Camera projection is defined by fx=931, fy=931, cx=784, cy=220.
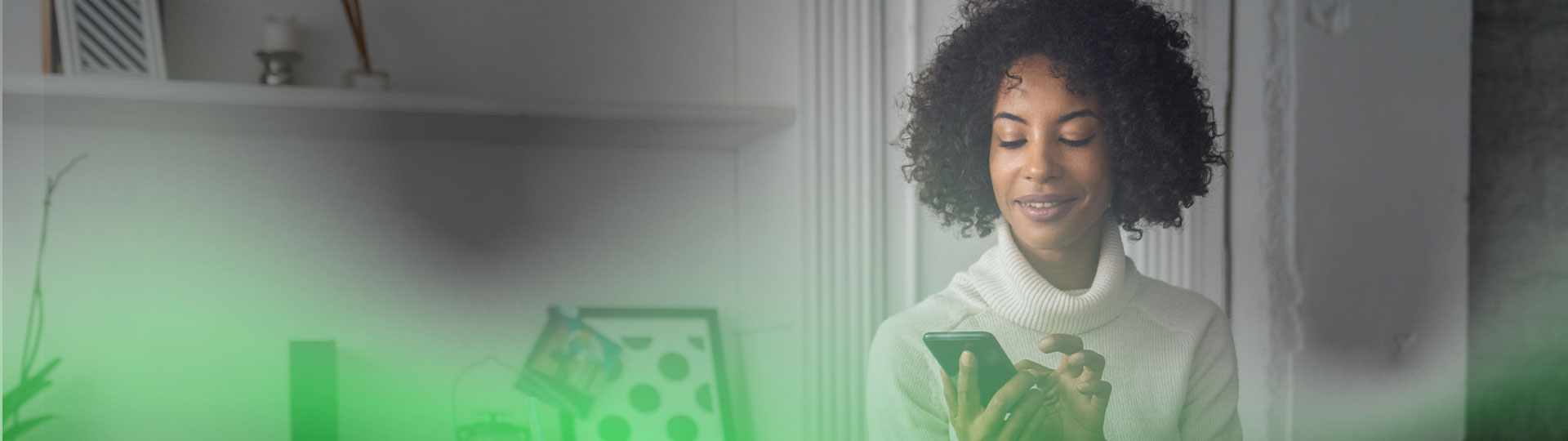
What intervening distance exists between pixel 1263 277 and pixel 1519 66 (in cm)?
57

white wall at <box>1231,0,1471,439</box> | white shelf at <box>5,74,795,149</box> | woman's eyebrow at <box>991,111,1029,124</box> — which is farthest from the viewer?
white wall at <box>1231,0,1471,439</box>

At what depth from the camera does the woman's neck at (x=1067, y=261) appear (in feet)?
3.16

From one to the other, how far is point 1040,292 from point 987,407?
13cm

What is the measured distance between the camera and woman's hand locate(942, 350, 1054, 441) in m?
0.93

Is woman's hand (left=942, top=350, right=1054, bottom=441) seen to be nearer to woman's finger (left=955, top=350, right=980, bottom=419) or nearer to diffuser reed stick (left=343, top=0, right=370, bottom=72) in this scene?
woman's finger (left=955, top=350, right=980, bottom=419)

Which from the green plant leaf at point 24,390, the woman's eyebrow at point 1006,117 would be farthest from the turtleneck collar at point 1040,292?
the green plant leaf at point 24,390

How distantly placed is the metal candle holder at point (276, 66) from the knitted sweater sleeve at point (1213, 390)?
3.17ft

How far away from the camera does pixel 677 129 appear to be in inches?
38.0

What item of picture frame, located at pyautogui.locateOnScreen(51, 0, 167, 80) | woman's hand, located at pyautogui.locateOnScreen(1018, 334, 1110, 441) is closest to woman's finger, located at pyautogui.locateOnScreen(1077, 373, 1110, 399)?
woman's hand, located at pyautogui.locateOnScreen(1018, 334, 1110, 441)

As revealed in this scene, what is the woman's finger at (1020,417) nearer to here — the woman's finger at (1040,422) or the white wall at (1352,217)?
the woman's finger at (1040,422)

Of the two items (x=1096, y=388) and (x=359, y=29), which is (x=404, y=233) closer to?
(x=359, y=29)

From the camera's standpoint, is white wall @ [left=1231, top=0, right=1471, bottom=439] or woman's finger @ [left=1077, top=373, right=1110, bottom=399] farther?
white wall @ [left=1231, top=0, right=1471, bottom=439]

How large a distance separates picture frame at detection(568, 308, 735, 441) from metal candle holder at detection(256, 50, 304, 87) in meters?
0.36

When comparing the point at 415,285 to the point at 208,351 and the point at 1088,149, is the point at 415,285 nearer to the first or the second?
the point at 208,351
